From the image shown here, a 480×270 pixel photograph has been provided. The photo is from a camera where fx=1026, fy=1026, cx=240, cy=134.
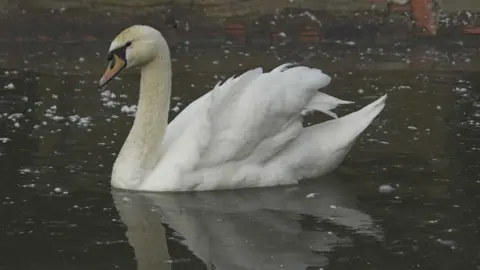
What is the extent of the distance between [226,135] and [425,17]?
802 cm

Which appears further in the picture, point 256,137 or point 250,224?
point 256,137

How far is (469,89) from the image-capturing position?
34.8 feet

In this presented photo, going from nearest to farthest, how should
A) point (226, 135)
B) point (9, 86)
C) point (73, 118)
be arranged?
point (226, 135) < point (73, 118) < point (9, 86)

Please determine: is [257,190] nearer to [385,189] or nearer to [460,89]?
[385,189]

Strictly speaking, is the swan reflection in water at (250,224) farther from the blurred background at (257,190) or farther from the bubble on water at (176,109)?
the bubble on water at (176,109)

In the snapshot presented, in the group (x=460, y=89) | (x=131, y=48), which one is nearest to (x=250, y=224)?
(x=131, y=48)

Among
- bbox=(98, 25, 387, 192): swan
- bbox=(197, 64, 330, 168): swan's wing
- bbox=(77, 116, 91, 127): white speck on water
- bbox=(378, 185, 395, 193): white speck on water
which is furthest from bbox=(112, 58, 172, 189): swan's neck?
bbox=(77, 116, 91, 127): white speck on water

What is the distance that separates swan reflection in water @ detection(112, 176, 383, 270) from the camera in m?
5.65

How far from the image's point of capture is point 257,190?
23.0 ft

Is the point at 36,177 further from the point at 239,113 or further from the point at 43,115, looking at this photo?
the point at 43,115

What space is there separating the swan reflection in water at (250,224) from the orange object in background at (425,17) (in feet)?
24.2

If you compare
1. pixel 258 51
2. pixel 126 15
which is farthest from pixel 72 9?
pixel 258 51

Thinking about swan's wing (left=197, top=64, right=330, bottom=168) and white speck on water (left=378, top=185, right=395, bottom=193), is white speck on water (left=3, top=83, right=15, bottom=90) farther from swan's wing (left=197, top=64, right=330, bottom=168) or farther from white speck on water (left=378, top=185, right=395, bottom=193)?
white speck on water (left=378, top=185, right=395, bottom=193)

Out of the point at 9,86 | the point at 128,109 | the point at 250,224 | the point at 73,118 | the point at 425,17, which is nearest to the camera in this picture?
the point at 250,224
